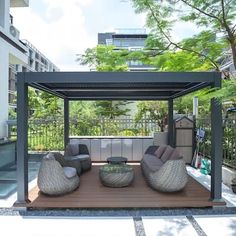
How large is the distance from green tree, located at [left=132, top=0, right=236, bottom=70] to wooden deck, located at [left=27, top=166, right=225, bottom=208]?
343cm

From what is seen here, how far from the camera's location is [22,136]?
5.89m

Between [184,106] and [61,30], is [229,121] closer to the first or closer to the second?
[61,30]

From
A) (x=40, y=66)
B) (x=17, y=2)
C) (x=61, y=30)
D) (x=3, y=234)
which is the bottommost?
(x=3, y=234)

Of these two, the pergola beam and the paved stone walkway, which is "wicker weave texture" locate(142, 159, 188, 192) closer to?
the paved stone walkway

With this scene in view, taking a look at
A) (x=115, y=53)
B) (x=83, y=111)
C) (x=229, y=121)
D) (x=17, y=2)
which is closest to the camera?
(x=229, y=121)

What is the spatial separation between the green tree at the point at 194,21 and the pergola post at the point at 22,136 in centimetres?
407

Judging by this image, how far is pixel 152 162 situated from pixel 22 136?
3824mm

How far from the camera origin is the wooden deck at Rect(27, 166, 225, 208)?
→ 5879mm

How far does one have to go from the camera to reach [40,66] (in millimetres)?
74625

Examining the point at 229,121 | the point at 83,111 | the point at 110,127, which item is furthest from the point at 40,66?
the point at 229,121

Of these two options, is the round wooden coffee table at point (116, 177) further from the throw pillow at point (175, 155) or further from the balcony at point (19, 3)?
Result: the balcony at point (19, 3)

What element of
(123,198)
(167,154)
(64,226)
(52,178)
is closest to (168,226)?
(123,198)

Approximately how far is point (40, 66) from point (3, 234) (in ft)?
241

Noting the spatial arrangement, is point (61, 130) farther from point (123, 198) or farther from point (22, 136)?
point (123, 198)
